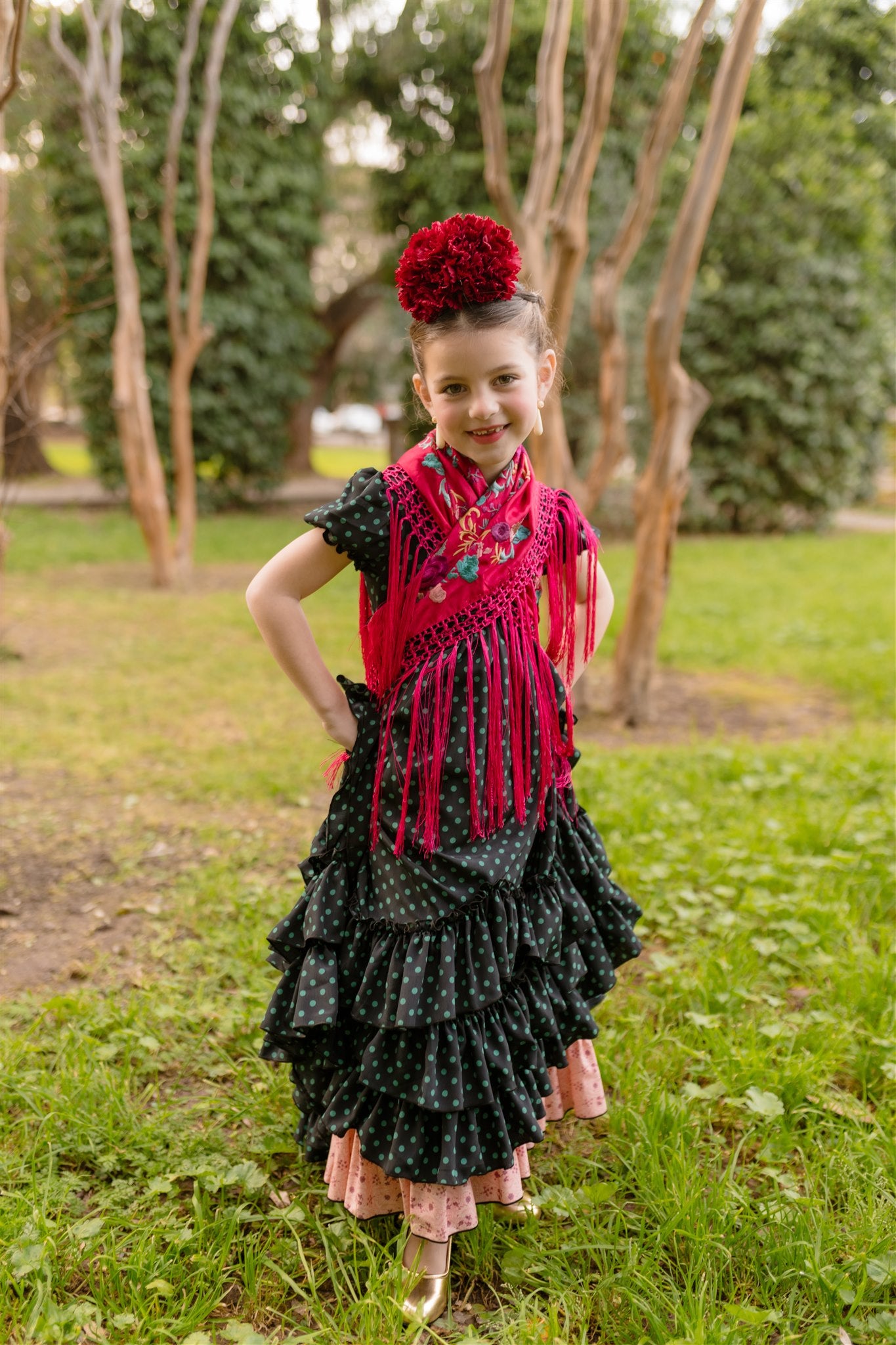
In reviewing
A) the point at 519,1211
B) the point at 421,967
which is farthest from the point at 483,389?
the point at 519,1211

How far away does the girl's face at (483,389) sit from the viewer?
1592 millimetres

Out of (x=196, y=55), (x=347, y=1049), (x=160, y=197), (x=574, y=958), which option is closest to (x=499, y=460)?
(x=574, y=958)

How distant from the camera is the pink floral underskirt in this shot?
1.70 metres

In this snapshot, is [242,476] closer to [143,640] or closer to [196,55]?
[196,55]

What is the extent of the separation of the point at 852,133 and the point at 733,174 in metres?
1.19

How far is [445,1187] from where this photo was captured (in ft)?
5.57

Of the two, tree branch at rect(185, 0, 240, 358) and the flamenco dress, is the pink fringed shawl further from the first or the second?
tree branch at rect(185, 0, 240, 358)

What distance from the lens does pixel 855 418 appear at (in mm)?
11453

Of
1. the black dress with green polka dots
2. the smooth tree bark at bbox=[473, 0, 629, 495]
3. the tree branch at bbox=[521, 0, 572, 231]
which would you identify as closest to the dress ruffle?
the black dress with green polka dots

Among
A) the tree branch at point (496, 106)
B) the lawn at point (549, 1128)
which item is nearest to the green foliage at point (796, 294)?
the tree branch at point (496, 106)

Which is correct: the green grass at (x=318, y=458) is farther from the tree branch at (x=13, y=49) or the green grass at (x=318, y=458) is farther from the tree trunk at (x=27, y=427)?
the tree branch at (x=13, y=49)

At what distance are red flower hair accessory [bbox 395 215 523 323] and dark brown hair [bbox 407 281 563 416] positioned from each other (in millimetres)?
13

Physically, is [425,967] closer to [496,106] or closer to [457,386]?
[457,386]

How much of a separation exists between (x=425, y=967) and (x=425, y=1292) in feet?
1.87
